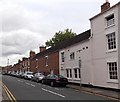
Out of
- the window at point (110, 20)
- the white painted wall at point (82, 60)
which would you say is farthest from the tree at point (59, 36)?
the window at point (110, 20)

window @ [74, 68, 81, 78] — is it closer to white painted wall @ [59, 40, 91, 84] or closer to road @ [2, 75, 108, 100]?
white painted wall @ [59, 40, 91, 84]

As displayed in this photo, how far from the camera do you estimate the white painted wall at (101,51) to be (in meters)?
23.2

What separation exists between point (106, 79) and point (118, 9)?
663 centimetres

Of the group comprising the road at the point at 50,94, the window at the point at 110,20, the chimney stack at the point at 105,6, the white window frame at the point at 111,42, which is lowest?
the road at the point at 50,94

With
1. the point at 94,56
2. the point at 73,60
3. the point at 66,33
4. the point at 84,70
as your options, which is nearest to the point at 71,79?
the point at 73,60

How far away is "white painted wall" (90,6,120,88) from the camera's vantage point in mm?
23191

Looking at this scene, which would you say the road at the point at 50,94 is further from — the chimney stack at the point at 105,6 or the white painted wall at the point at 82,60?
the chimney stack at the point at 105,6

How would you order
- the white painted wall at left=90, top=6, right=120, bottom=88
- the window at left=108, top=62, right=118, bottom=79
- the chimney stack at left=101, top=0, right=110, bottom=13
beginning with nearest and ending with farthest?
1. the window at left=108, top=62, right=118, bottom=79
2. the white painted wall at left=90, top=6, right=120, bottom=88
3. the chimney stack at left=101, top=0, right=110, bottom=13

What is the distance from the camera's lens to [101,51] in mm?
25406

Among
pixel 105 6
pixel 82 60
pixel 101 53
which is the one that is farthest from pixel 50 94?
pixel 105 6

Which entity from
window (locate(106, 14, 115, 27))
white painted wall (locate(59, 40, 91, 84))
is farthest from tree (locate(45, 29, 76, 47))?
window (locate(106, 14, 115, 27))

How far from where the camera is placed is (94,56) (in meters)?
27.0

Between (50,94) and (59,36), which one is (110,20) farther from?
(59,36)

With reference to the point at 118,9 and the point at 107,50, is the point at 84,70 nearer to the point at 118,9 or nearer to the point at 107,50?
the point at 107,50
